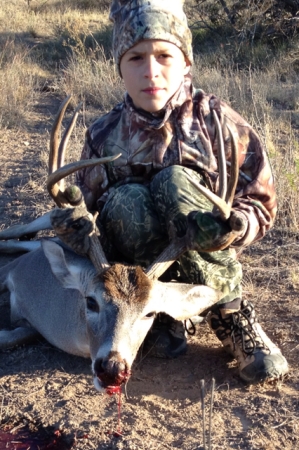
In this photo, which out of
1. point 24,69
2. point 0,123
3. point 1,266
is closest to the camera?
point 1,266

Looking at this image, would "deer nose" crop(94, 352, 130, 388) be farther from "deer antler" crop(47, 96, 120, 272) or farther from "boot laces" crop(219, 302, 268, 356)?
"boot laces" crop(219, 302, 268, 356)

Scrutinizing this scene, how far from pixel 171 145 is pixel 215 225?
854mm

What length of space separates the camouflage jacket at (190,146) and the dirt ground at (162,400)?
0.72 meters

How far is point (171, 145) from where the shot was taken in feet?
13.2

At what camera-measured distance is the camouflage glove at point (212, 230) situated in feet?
10.7

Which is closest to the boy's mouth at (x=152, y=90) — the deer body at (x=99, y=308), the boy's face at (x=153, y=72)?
the boy's face at (x=153, y=72)

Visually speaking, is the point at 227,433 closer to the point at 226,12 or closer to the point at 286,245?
the point at 286,245

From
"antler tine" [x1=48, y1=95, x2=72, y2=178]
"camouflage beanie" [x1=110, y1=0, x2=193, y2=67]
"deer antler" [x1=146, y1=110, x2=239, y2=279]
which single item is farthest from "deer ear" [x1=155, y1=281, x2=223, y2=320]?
"camouflage beanie" [x1=110, y1=0, x2=193, y2=67]

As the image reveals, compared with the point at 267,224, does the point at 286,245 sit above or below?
below

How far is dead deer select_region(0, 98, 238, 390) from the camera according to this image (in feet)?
10.4

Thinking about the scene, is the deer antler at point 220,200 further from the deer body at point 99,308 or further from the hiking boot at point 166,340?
the hiking boot at point 166,340

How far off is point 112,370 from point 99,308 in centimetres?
41

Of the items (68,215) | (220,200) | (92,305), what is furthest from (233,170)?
(92,305)

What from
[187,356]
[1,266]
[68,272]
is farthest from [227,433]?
[1,266]
